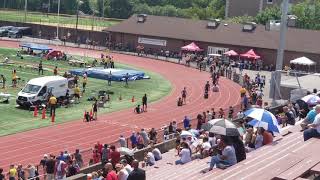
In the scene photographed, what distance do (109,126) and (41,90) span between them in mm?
6334

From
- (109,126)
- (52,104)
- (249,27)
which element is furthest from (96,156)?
(249,27)

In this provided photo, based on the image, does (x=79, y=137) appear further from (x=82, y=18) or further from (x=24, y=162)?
(x=82, y=18)

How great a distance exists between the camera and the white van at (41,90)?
1487 inches

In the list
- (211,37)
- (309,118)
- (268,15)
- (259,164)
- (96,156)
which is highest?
(268,15)

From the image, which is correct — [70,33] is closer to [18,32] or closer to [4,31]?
[18,32]

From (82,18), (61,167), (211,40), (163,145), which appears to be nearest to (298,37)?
(211,40)

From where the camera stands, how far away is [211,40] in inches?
2916

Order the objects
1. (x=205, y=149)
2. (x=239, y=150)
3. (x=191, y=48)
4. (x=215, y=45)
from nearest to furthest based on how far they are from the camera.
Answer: (x=239, y=150)
(x=205, y=149)
(x=191, y=48)
(x=215, y=45)

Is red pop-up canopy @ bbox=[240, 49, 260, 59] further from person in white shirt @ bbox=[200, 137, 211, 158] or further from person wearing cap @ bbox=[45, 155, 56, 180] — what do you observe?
person wearing cap @ bbox=[45, 155, 56, 180]

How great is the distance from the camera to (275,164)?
42.6 ft

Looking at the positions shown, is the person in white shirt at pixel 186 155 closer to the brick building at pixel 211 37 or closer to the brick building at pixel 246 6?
the brick building at pixel 211 37

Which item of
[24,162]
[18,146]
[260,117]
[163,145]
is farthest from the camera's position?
[18,146]

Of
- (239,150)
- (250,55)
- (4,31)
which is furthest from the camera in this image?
(4,31)

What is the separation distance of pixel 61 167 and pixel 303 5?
71788mm
